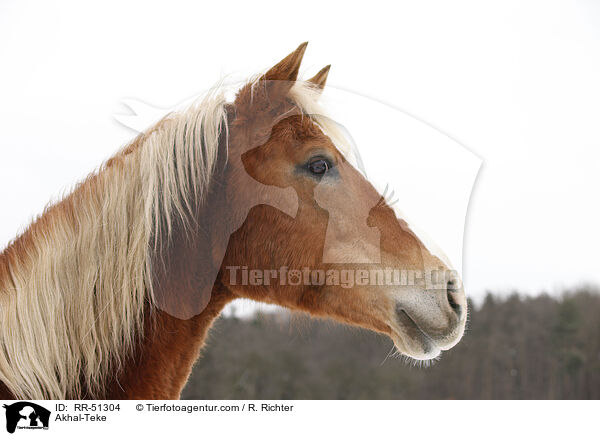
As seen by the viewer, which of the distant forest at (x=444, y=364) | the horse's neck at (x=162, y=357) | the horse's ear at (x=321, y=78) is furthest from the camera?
the distant forest at (x=444, y=364)

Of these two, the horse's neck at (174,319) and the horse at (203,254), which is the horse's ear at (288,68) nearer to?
the horse at (203,254)

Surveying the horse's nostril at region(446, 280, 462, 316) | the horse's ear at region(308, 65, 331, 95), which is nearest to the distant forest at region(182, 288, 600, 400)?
the horse's nostril at region(446, 280, 462, 316)

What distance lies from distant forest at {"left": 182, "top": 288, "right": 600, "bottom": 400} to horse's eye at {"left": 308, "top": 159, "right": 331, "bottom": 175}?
12.1 ft

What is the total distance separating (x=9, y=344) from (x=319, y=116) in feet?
3.98

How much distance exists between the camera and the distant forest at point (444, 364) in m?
6.14

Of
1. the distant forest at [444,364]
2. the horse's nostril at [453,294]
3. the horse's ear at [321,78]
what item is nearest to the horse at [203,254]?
the horse's nostril at [453,294]

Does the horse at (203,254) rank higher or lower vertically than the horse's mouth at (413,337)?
higher

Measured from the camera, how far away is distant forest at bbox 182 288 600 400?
6.14 metres
